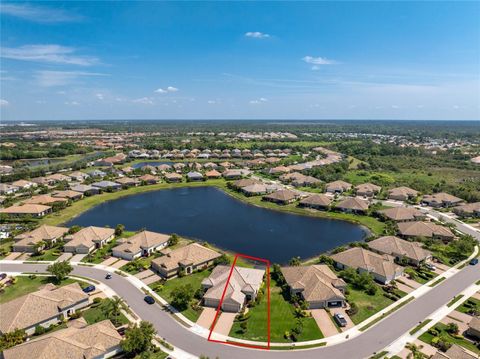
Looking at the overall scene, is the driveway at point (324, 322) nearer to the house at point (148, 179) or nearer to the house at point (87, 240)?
the house at point (87, 240)

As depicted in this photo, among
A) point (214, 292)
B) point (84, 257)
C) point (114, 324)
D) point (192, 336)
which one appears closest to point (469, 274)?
point (214, 292)

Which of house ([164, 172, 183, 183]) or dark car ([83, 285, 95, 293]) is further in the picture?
house ([164, 172, 183, 183])

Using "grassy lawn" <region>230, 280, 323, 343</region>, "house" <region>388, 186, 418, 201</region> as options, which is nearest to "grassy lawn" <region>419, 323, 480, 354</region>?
"grassy lawn" <region>230, 280, 323, 343</region>

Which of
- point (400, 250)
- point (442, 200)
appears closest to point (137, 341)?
point (400, 250)

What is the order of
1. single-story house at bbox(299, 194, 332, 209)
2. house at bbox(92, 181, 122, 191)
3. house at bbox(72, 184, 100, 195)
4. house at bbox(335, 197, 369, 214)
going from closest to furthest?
house at bbox(335, 197, 369, 214), single-story house at bbox(299, 194, 332, 209), house at bbox(72, 184, 100, 195), house at bbox(92, 181, 122, 191)

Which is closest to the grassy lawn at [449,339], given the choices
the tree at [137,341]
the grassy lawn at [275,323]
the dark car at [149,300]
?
the grassy lawn at [275,323]

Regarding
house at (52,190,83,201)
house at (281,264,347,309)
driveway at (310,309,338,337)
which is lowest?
driveway at (310,309,338,337)

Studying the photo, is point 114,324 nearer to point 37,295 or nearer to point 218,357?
point 37,295

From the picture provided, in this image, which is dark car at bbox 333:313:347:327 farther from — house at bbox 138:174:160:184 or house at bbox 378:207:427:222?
house at bbox 138:174:160:184
